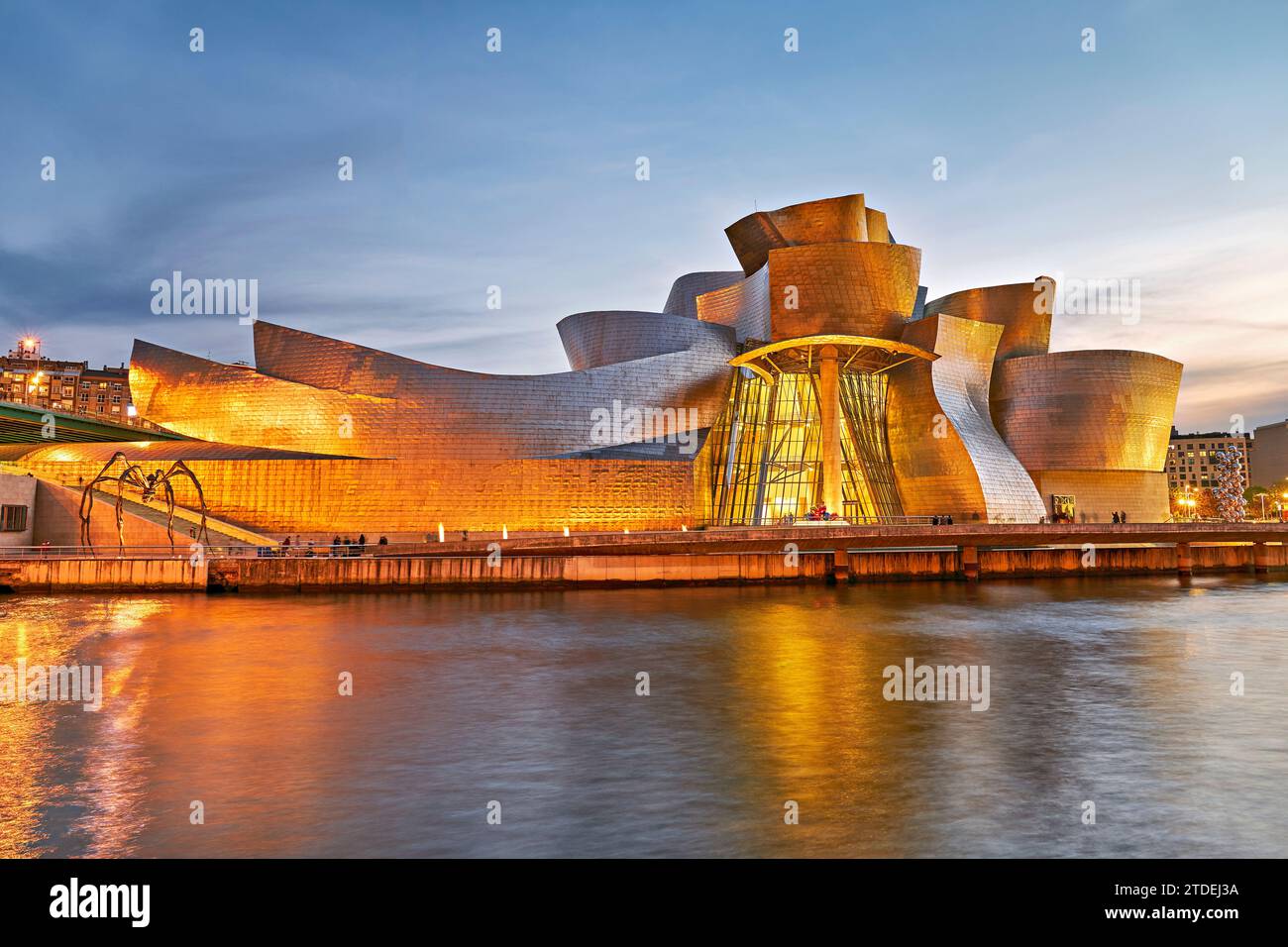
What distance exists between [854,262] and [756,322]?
569cm

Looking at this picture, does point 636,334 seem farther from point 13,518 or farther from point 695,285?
point 13,518

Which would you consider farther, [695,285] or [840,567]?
[695,285]

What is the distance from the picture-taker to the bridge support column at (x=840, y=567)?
32406 millimetres

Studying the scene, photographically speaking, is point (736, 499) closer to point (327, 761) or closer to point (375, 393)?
point (375, 393)

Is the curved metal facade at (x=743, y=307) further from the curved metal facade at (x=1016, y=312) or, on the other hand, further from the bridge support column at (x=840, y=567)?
the bridge support column at (x=840, y=567)

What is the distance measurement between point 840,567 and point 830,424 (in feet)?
28.6

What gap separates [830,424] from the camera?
128ft

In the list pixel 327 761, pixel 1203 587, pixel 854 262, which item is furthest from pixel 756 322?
pixel 327 761

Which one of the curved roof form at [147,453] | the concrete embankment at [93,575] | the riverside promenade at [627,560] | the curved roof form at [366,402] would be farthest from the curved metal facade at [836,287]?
the concrete embankment at [93,575]

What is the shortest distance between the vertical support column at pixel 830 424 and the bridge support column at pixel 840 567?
5.22 metres

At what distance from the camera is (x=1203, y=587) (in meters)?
31.0

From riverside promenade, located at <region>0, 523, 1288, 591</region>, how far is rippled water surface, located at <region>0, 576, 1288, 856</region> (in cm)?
823

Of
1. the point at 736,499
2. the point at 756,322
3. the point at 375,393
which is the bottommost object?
the point at 736,499

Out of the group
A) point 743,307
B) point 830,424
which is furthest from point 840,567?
point 743,307
